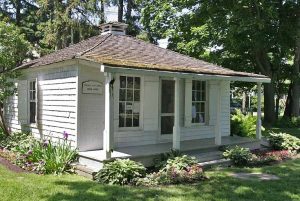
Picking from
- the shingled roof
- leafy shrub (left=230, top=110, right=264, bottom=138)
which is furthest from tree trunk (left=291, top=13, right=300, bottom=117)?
the shingled roof

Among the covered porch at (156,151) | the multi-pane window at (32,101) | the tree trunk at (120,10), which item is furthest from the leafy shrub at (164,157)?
the tree trunk at (120,10)

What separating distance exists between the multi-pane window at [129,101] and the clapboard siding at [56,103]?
143 centimetres

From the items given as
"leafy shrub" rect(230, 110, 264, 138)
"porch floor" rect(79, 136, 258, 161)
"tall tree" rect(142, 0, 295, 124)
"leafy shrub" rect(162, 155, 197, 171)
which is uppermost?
"tall tree" rect(142, 0, 295, 124)

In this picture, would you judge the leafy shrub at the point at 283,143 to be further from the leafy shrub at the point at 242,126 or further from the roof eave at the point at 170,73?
the roof eave at the point at 170,73

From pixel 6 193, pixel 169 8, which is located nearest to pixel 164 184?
pixel 6 193

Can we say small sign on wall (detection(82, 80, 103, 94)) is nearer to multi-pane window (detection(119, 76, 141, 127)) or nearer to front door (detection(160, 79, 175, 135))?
multi-pane window (detection(119, 76, 141, 127))

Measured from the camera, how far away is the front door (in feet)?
Result: 38.9

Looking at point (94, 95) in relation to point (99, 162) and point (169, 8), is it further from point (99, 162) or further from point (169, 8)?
point (169, 8)

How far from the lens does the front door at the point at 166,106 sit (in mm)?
11852

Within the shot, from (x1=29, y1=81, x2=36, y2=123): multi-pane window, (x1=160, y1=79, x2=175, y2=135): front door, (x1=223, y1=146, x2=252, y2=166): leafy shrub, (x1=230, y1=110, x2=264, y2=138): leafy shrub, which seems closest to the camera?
(x1=223, y1=146, x2=252, y2=166): leafy shrub

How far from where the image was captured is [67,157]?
9.26m

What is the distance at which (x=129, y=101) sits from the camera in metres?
11.0

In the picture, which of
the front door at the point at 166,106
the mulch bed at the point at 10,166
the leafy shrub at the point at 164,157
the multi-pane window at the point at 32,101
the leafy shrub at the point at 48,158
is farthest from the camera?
the multi-pane window at the point at 32,101

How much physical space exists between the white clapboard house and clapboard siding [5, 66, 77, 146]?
0.09ft
